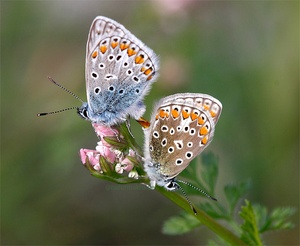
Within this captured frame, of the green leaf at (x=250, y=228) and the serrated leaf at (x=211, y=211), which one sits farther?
the serrated leaf at (x=211, y=211)

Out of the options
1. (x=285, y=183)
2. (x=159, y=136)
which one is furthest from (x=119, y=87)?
(x=285, y=183)

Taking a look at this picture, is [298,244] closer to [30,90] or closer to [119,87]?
[119,87]

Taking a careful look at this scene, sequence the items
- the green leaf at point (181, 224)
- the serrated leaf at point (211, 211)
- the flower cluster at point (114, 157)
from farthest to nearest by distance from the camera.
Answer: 1. the green leaf at point (181, 224)
2. the serrated leaf at point (211, 211)
3. the flower cluster at point (114, 157)

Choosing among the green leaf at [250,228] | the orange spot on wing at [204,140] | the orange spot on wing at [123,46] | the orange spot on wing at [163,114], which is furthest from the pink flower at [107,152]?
the green leaf at [250,228]

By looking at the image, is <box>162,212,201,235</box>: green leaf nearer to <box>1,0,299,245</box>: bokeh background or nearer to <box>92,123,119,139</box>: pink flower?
<box>92,123,119,139</box>: pink flower

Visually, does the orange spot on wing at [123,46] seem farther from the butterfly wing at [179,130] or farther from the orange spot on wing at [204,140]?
the orange spot on wing at [204,140]

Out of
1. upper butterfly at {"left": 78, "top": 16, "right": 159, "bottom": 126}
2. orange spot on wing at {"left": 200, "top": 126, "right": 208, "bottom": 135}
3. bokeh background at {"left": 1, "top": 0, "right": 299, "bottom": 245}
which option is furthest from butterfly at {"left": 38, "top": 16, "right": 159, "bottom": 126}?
bokeh background at {"left": 1, "top": 0, "right": 299, "bottom": 245}
